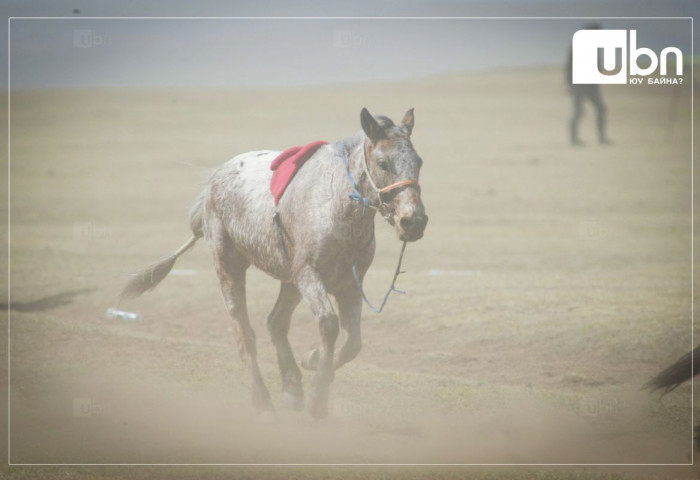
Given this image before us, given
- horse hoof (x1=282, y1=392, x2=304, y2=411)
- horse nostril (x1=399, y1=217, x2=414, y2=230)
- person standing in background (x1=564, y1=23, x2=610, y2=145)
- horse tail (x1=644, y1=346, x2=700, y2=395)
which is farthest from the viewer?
person standing in background (x1=564, y1=23, x2=610, y2=145)

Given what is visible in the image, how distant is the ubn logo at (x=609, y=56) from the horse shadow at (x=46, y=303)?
277 inches

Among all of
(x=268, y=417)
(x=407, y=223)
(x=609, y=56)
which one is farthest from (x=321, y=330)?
(x=609, y=56)

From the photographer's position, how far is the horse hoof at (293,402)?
7.08m

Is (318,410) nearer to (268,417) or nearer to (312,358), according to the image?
(312,358)

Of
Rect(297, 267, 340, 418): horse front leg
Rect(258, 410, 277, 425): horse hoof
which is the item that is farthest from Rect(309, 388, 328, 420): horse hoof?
Rect(258, 410, 277, 425): horse hoof

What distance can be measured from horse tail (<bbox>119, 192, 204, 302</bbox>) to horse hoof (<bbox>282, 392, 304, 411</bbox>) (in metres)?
1.75

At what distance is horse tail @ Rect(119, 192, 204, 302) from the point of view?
8.08m

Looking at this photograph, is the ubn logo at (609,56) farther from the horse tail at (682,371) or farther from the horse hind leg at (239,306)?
the horse hind leg at (239,306)

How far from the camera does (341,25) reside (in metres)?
9.01

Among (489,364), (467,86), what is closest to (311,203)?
(489,364)

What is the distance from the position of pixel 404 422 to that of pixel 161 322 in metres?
4.42

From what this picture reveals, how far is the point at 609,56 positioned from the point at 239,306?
401 centimetres

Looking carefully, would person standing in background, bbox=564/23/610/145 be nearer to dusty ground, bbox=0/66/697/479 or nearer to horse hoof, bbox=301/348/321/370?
dusty ground, bbox=0/66/697/479

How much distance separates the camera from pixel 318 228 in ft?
21.5
